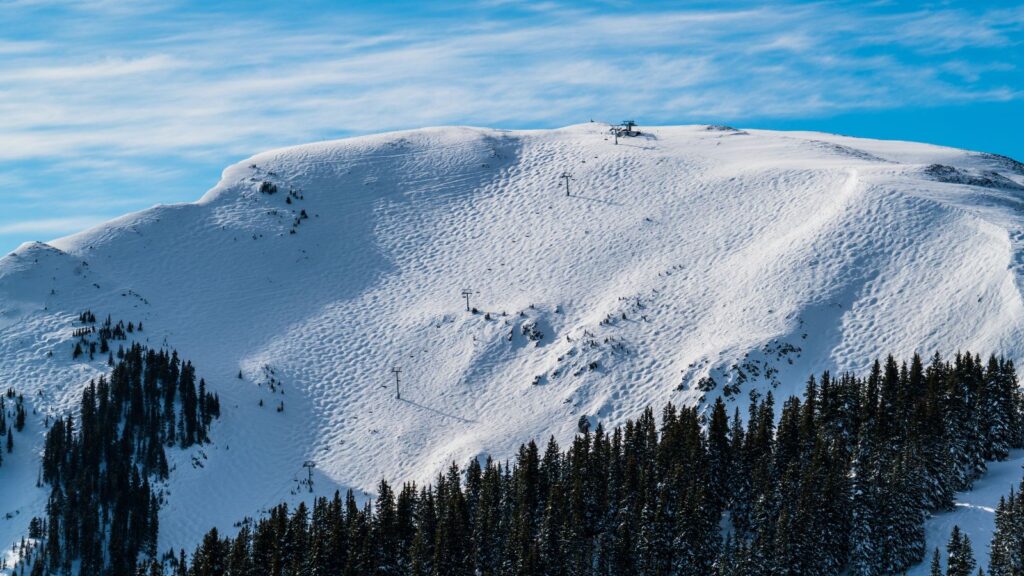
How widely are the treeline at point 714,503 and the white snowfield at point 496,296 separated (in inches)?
221

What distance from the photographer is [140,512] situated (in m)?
96.4

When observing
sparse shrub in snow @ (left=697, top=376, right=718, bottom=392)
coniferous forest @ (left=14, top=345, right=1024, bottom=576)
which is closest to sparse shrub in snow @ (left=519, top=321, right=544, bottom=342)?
sparse shrub in snow @ (left=697, top=376, right=718, bottom=392)

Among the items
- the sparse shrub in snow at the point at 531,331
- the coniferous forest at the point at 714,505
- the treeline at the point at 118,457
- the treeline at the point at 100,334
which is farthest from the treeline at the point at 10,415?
the sparse shrub in snow at the point at 531,331

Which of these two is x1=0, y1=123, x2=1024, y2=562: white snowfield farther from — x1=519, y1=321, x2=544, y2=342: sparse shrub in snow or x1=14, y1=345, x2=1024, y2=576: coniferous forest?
x1=14, y1=345, x2=1024, y2=576: coniferous forest

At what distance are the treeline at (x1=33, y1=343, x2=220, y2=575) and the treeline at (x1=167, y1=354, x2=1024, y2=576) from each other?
1104 cm

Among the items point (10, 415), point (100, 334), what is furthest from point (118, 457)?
point (100, 334)

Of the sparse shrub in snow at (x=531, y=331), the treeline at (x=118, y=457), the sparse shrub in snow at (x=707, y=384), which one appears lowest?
the treeline at (x=118, y=457)

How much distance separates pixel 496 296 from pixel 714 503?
168ft

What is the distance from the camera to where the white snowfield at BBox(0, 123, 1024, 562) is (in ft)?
330

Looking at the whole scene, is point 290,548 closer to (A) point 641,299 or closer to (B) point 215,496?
(B) point 215,496

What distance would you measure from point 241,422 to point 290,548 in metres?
34.7

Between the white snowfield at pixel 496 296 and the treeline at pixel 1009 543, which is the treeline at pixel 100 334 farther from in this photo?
the treeline at pixel 1009 543

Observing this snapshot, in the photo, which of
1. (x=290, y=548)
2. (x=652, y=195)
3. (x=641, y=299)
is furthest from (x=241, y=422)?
(x=652, y=195)

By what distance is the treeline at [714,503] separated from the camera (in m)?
72.9
